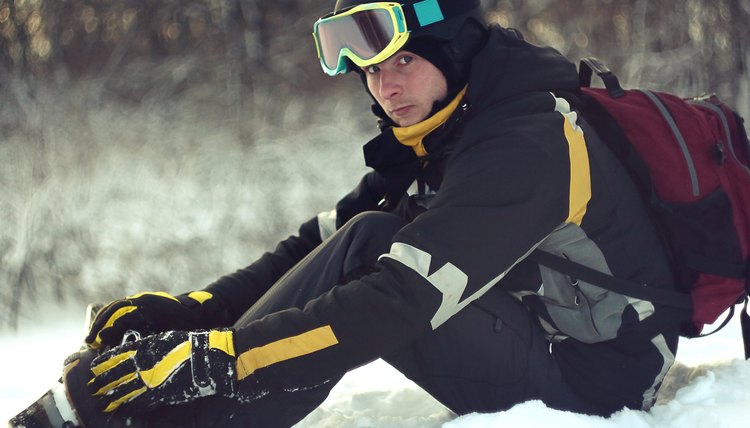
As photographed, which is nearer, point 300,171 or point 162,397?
point 162,397

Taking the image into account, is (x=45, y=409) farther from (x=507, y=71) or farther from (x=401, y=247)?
(x=507, y=71)

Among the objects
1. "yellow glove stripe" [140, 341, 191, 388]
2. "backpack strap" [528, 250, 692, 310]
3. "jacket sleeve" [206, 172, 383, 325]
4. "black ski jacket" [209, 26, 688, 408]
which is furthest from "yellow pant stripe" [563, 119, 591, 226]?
"yellow glove stripe" [140, 341, 191, 388]

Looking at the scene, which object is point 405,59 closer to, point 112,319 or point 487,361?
point 487,361

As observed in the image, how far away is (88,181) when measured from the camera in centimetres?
522

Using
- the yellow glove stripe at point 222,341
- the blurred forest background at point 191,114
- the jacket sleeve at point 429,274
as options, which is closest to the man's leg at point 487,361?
the jacket sleeve at point 429,274

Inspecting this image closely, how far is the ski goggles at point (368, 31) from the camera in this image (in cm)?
199

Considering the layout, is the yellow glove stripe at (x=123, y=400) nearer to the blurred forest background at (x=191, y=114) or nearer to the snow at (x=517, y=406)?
the snow at (x=517, y=406)

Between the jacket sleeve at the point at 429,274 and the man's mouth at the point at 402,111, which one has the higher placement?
the man's mouth at the point at 402,111

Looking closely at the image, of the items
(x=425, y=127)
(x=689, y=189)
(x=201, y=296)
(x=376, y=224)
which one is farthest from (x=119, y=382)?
(x=689, y=189)

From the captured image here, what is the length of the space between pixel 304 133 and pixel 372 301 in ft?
13.6

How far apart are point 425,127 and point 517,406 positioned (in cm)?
75

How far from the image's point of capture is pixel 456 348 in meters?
1.83

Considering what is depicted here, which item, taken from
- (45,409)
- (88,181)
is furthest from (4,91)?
(45,409)

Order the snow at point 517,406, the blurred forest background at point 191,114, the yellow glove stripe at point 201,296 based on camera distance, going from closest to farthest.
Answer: the snow at point 517,406
the yellow glove stripe at point 201,296
the blurred forest background at point 191,114
